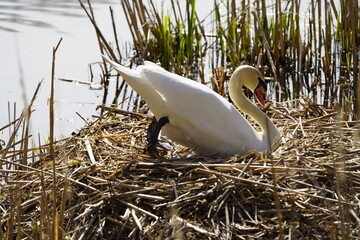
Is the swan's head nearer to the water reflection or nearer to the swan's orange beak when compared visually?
the swan's orange beak

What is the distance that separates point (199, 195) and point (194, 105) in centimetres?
90

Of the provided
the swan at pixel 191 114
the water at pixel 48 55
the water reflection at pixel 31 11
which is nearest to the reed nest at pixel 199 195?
the swan at pixel 191 114

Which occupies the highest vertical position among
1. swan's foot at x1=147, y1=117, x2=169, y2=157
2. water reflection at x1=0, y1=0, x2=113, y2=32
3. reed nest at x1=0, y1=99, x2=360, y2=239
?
water reflection at x1=0, y1=0, x2=113, y2=32

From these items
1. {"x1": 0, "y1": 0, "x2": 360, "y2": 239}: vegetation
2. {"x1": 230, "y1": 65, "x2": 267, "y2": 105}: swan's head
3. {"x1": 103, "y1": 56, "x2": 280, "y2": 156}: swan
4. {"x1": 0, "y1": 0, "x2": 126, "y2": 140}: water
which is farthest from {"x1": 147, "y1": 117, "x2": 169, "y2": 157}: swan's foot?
{"x1": 0, "y1": 0, "x2": 126, "y2": 140}: water

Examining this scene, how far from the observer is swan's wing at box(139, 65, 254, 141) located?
4.91m

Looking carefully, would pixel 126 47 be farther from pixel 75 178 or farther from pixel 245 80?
pixel 75 178

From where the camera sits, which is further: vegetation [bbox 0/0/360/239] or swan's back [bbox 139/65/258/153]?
swan's back [bbox 139/65/258/153]

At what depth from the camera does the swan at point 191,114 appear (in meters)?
4.94

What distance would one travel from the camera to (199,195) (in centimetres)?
425

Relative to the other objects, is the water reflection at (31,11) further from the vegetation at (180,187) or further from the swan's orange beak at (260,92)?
the swan's orange beak at (260,92)

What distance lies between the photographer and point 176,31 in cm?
927

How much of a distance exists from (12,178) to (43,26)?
18.9 feet

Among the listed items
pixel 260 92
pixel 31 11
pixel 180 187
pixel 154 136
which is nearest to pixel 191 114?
pixel 154 136

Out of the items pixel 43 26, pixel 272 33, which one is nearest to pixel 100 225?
pixel 272 33
